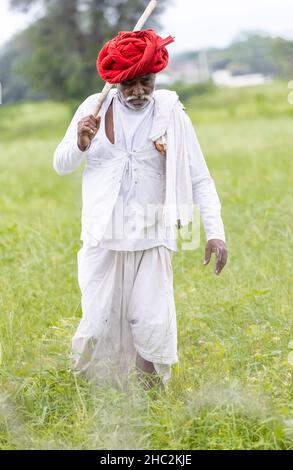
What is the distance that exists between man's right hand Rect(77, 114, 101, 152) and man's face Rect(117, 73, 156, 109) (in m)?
0.20

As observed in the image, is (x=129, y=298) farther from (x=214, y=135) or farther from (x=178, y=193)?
(x=214, y=135)

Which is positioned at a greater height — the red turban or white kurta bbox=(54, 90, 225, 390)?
the red turban

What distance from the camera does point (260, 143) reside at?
16.0 metres

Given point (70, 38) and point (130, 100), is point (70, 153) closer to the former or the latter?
point (130, 100)

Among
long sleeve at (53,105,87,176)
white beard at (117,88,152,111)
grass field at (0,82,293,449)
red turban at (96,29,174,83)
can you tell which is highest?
red turban at (96,29,174,83)

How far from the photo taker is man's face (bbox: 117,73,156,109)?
15.1ft

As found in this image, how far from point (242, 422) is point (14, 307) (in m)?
2.10

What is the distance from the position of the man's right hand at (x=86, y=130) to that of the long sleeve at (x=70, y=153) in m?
0.06

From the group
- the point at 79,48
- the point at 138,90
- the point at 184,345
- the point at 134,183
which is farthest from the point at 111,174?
the point at 79,48

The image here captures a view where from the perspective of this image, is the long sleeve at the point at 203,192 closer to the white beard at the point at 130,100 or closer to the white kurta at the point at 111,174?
the white kurta at the point at 111,174

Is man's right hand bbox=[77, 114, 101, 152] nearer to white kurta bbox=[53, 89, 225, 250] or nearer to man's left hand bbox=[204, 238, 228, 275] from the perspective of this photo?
white kurta bbox=[53, 89, 225, 250]

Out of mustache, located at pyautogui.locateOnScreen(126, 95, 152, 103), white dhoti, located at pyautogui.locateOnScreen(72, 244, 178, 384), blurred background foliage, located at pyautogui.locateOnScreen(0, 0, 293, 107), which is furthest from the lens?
blurred background foliage, located at pyautogui.locateOnScreen(0, 0, 293, 107)

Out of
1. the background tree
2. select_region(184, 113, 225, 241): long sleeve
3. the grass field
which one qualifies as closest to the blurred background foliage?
the background tree

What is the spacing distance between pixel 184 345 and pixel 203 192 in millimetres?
1115
